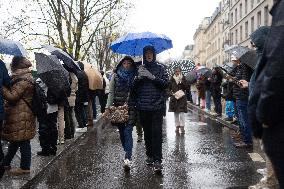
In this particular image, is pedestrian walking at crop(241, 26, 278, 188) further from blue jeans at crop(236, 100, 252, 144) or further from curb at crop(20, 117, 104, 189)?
curb at crop(20, 117, 104, 189)

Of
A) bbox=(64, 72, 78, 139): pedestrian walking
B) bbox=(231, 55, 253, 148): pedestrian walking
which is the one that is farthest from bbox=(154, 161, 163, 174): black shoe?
bbox=(64, 72, 78, 139): pedestrian walking

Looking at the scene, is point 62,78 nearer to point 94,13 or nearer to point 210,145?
point 210,145

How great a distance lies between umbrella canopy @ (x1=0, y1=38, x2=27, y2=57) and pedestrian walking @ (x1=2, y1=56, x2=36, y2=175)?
11cm

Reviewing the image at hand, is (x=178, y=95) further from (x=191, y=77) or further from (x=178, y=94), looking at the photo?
(x=191, y=77)

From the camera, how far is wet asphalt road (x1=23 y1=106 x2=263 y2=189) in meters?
6.75

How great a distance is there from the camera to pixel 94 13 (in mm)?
25406

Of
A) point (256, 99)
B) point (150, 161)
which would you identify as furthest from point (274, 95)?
point (150, 161)

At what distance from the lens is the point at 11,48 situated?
7289mm

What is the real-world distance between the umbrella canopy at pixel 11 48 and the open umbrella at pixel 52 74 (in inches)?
40.6

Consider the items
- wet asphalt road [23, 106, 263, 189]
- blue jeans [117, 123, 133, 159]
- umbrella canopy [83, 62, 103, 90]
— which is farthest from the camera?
umbrella canopy [83, 62, 103, 90]

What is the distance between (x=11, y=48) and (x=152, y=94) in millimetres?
2259

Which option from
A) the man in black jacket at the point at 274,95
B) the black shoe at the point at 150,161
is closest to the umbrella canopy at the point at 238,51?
the black shoe at the point at 150,161

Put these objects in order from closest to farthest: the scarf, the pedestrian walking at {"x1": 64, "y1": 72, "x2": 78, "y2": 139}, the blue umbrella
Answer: the blue umbrella, the pedestrian walking at {"x1": 64, "y1": 72, "x2": 78, "y2": 139}, the scarf

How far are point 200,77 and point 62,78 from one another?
12795mm
